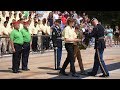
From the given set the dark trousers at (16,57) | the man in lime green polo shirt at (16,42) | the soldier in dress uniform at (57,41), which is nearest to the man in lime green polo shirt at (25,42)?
the man in lime green polo shirt at (16,42)

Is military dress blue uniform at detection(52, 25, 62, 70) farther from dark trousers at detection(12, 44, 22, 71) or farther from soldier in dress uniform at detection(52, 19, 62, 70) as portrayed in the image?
dark trousers at detection(12, 44, 22, 71)

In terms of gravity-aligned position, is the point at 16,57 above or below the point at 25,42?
below

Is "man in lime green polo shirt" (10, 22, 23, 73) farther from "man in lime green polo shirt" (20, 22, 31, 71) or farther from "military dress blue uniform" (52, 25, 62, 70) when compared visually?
"military dress blue uniform" (52, 25, 62, 70)

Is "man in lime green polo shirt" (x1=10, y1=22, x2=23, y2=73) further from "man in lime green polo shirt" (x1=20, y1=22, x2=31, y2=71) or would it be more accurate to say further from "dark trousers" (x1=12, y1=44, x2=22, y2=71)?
"man in lime green polo shirt" (x1=20, y1=22, x2=31, y2=71)

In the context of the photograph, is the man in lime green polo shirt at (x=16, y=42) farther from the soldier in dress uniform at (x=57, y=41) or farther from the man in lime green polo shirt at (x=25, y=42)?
the soldier in dress uniform at (x=57, y=41)

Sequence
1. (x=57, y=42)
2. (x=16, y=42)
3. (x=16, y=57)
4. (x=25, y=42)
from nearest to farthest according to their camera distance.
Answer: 1. (x=16, y=42)
2. (x=16, y=57)
3. (x=57, y=42)
4. (x=25, y=42)

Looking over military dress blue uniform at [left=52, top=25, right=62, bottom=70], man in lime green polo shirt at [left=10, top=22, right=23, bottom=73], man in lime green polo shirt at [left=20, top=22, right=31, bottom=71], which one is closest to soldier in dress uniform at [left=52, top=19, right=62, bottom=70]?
military dress blue uniform at [left=52, top=25, right=62, bottom=70]

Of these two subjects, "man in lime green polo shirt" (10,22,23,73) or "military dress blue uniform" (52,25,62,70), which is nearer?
"man in lime green polo shirt" (10,22,23,73)

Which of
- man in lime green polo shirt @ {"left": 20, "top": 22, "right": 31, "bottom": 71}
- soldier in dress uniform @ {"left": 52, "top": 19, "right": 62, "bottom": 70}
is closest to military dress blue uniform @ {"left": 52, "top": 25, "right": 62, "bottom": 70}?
soldier in dress uniform @ {"left": 52, "top": 19, "right": 62, "bottom": 70}

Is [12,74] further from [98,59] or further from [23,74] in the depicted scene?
[98,59]

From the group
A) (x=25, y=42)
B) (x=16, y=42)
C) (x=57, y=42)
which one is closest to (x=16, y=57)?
(x=16, y=42)

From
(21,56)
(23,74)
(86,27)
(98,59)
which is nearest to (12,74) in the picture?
(23,74)

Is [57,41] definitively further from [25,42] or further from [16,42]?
[16,42]

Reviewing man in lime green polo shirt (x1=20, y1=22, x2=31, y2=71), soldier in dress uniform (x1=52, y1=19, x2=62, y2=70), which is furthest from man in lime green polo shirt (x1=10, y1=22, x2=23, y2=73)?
soldier in dress uniform (x1=52, y1=19, x2=62, y2=70)
